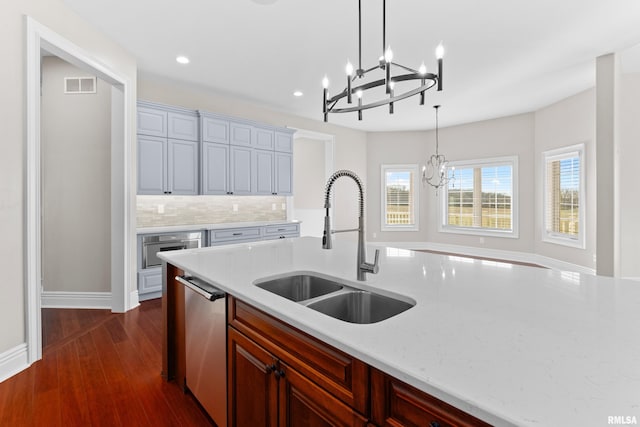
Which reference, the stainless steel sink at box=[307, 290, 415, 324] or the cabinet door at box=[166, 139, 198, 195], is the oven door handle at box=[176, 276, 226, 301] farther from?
the cabinet door at box=[166, 139, 198, 195]

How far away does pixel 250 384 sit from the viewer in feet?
4.43

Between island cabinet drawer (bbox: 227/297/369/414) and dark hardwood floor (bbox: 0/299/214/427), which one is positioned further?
dark hardwood floor (bbox: 0/299/214/427)

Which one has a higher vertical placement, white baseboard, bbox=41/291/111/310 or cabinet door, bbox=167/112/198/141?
cabinet door, bbox=167/112/198/141

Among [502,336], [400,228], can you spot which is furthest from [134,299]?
[400,228]

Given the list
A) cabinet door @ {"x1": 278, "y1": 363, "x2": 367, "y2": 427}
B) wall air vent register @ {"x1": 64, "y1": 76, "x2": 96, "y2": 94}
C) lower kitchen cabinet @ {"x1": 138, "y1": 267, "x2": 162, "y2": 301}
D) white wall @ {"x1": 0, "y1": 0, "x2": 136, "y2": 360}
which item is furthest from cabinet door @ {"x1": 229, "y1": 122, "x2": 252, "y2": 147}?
cabinet door @ {"x1": 278, "y1": 363, "x2": 367, "y2": 427}

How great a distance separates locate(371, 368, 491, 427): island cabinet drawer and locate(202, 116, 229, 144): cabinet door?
4.53 meters

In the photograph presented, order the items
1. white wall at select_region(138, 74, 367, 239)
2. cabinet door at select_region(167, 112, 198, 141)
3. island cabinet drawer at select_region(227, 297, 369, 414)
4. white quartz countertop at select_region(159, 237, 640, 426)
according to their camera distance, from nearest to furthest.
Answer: white quartz countertop at select_region(159, 237, 640, 426)
island cabinet drawer at select_region(227, 297, 369, 414)
cabinet door at select_region(167, 112, 198, 141)
white wall at select_region(138, 74, 367, 239)

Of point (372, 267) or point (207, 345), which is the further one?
point (207, 345)

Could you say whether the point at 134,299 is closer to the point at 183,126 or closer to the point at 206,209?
the point at 206,209

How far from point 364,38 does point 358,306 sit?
10.0 feet

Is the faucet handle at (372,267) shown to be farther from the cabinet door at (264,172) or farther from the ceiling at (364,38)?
the cabinet door at (264,172)

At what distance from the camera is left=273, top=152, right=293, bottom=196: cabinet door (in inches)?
226

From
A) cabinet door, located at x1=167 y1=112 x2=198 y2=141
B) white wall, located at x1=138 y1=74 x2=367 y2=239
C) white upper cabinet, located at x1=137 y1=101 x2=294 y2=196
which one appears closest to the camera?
white upper cabinet, located at x1=137 y1=101 x2=294 y2=196

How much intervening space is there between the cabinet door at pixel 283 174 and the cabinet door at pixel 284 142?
91 mm
